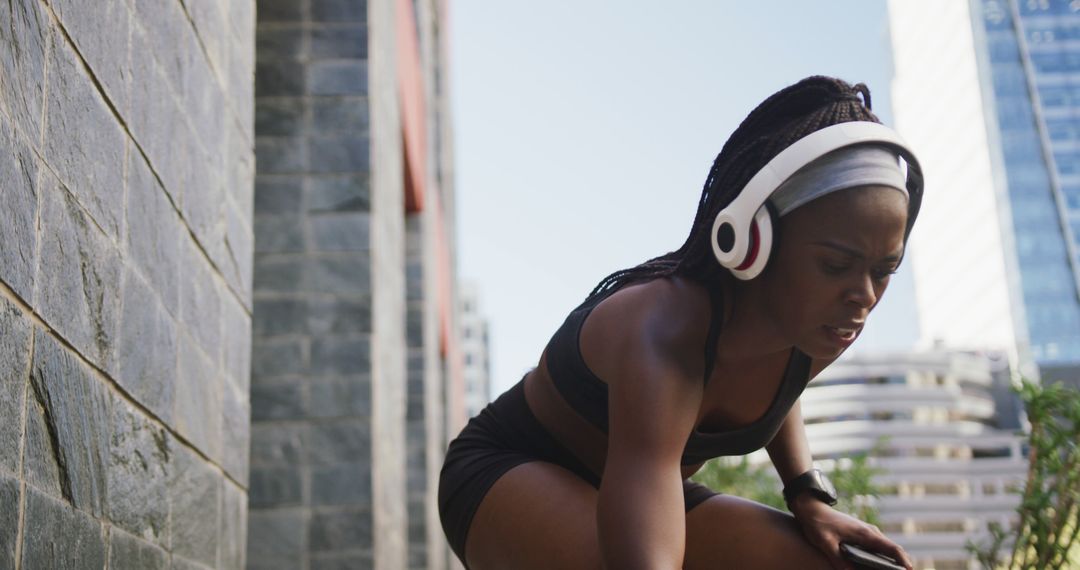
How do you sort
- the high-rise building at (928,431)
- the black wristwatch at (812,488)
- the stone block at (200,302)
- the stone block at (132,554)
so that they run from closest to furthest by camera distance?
the stone block at (132,554) → the black wristwatch at (812,488) → the stone block at (200,302) → the high-rise building at (928,431)

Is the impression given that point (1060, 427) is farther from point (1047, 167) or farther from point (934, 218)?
point (934, 218)

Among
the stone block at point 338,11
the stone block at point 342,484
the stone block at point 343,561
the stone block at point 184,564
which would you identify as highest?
the stone block at point 338,11

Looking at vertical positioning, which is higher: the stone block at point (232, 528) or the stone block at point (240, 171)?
the stone block at point (240, 171)

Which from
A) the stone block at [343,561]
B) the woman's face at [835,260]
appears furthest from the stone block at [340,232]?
the woman's face at [835,260]

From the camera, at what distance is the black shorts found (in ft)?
6.91

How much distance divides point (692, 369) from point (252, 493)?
3.63 m

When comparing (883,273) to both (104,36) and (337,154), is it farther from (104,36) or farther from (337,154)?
(337,154)

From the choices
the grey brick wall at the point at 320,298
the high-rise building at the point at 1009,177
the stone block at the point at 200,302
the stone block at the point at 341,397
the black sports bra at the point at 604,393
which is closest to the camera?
the black sports bra at the point at 604,393

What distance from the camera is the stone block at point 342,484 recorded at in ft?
16.8

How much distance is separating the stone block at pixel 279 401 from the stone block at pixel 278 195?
751mm

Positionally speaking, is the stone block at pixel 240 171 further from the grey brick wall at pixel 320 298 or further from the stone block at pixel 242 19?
the grey brick wall at pixel 320 298

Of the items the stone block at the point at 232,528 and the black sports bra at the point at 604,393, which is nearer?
the black sports bra at the point at 604,393

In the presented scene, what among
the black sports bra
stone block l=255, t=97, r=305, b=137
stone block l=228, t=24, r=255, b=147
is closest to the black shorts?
the black sports bra

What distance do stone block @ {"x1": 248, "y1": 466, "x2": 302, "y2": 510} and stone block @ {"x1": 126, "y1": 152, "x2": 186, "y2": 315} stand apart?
8.83 ft
